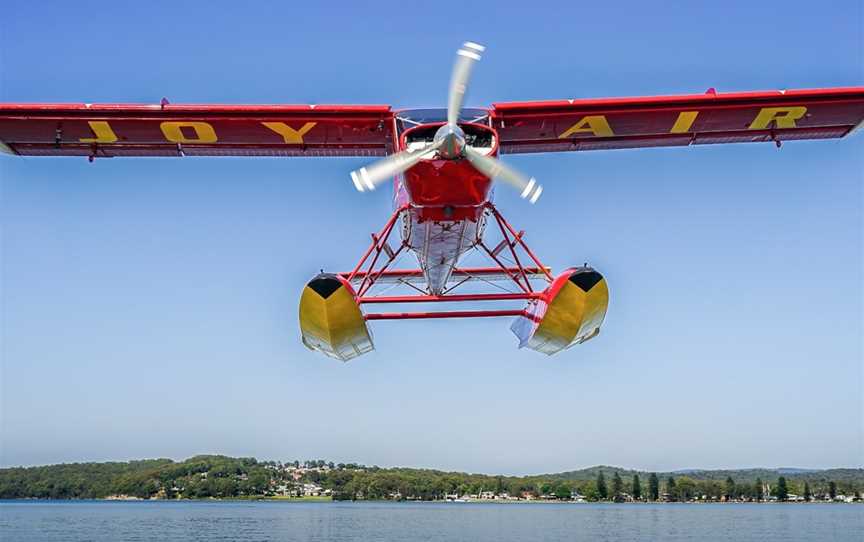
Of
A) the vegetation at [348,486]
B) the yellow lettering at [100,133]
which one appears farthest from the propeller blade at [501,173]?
the vegetation at [348,486]

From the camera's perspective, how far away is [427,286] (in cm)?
1416

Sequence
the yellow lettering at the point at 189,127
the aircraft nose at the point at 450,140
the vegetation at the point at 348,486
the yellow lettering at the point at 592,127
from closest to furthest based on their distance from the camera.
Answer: the aircraft nose at the point at 450,140 < the yellow lettering at the point at 189,127 < the yellow lettering at the point at 592,127 < the vegetation at the point at 348,486

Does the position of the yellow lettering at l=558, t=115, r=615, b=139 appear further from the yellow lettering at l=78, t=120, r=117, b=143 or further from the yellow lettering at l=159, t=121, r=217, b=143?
the yellow lettering at l=78, t=120, r=117, b=143

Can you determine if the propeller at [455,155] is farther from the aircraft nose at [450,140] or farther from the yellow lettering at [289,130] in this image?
the yellow lettering at [289,130]

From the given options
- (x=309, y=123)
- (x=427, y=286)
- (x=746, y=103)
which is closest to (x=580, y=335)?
(x=427, y=286)

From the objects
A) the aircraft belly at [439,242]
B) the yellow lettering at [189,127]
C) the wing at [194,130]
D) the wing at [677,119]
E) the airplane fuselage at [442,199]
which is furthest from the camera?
the yellow lettering at [189,127]

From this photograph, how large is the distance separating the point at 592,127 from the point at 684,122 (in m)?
1.50

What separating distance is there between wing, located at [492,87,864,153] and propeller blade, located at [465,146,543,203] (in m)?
2.48

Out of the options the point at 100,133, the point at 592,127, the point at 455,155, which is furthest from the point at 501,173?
the point at 100,133

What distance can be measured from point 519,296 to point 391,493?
129 metres

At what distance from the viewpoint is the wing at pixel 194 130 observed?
41.1ft

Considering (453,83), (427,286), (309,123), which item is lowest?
(427,286)

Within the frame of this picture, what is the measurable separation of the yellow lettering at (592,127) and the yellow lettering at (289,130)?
14.1ft

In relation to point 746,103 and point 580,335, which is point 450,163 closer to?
point 580,335
